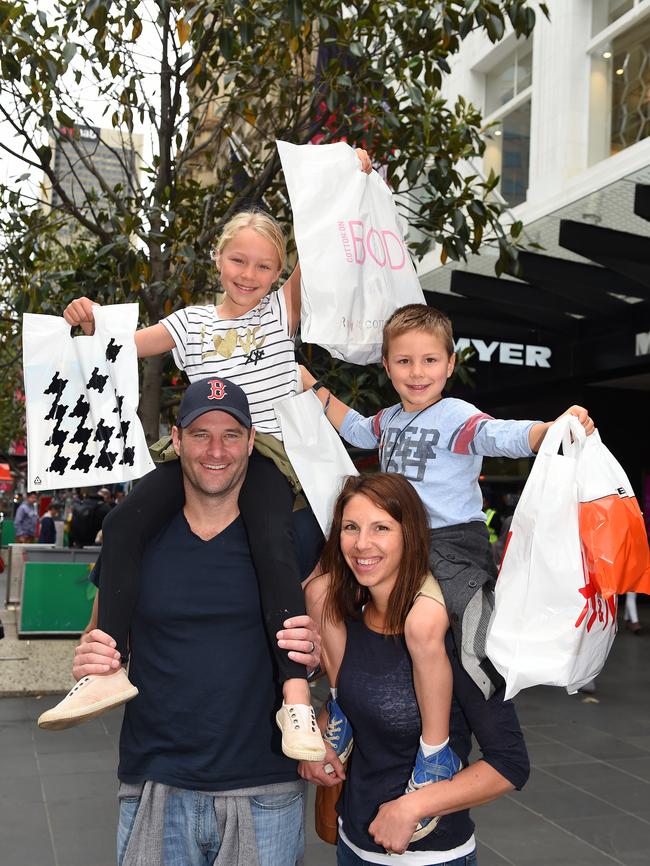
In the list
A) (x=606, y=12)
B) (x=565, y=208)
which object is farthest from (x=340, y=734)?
(x=606, y=12)

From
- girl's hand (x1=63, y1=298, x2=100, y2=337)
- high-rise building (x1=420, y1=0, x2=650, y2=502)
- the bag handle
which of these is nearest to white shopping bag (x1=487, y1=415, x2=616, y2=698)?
the bag handle

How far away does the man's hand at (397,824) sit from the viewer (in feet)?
7.34

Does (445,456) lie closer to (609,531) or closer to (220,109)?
(609,531)

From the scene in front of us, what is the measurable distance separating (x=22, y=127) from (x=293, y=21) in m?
2.54

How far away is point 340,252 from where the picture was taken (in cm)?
317

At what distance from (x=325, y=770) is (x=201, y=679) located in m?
0.42

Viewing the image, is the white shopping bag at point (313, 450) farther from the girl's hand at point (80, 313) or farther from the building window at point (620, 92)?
the building window at point (620, 92)

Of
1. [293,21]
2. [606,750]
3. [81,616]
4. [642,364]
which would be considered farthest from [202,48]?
[642,364]

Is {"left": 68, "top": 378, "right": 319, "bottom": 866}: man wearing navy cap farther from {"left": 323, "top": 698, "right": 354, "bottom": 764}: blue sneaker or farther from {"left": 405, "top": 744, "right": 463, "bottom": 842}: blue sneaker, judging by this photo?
{"left": 405, "top": 744, "right": 463, "bottom": 842}: blue sneaker

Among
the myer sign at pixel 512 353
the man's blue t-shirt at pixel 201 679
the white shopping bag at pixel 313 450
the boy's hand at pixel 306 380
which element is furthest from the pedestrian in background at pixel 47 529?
the man's blue t-shirt at pixel 201 679

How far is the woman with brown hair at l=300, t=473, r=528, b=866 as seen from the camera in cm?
230

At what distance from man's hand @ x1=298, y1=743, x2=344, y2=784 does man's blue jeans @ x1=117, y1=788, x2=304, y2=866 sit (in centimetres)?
10

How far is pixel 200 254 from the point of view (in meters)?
7.78

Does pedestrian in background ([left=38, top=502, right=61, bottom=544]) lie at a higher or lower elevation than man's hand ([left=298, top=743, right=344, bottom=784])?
lower
